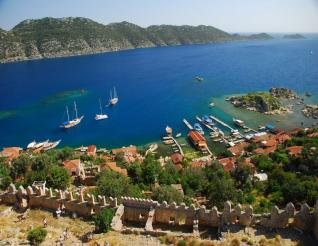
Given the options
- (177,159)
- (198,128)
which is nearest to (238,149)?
(177,159)

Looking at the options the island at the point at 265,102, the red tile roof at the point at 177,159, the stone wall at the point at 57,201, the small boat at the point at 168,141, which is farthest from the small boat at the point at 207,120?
the stone wall at the point at 57,201

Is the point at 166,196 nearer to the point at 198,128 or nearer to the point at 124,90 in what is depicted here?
the point at 198,128

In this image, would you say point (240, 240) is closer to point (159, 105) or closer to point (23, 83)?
point (159, 105)

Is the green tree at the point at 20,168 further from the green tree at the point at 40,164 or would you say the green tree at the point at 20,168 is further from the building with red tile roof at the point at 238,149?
the building with red tile roof at the point at 238,149

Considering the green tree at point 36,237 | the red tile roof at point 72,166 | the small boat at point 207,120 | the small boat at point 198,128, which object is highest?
the green tree at point 36,237

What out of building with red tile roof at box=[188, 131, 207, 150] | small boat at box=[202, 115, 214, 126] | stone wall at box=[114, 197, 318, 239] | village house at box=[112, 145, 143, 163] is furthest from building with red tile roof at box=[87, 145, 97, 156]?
stone wall at box=[114, 197, 318, 239]

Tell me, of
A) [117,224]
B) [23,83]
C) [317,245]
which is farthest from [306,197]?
[23,83]

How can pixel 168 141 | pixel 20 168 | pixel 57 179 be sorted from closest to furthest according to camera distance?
pixel 57 179 → pixel 20 168 → pixel 168 141
